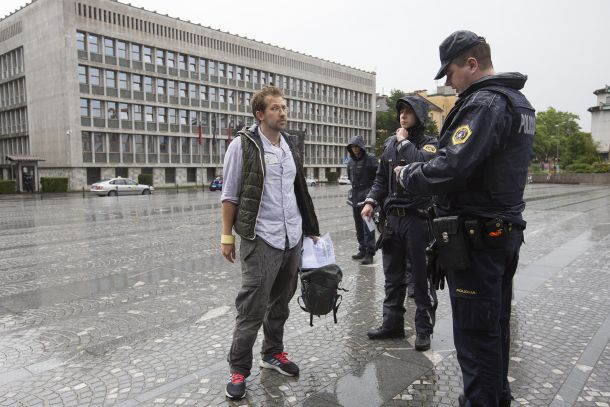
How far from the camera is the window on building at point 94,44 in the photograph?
47781 mm

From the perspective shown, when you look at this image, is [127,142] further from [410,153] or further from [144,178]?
[410,153]

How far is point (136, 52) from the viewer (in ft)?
170

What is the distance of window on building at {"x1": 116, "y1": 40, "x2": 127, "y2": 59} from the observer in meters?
50.2

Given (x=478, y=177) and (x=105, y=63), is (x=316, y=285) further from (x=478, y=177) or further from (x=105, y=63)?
(x=105, y=63)

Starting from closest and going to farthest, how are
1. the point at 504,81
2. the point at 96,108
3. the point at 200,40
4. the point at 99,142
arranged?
the point at 504,81 → the point at 96,108 → the point at 99,142 → the point at 200,40

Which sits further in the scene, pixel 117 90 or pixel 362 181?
pixel 117 90

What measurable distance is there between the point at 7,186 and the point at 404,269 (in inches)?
1659

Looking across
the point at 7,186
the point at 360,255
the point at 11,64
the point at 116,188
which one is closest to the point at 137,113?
the point at 11,64

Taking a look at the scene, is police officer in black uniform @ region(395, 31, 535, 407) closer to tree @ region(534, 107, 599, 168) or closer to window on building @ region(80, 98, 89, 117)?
window on building @ region(80, 98, 89, 117)

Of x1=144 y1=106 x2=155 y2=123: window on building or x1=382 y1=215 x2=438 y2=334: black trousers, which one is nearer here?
x1=382 y1=215 x2=438 y2=334: black trousers

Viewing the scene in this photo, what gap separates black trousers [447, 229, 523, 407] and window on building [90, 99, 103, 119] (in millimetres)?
51604

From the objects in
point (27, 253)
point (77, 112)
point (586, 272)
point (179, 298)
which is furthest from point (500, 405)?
point (77, 112)

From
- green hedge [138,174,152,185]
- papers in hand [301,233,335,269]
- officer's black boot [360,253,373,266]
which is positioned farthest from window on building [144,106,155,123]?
papers in hand [301,233,335,269]

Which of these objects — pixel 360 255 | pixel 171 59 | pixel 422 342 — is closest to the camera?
pixel 422 342
